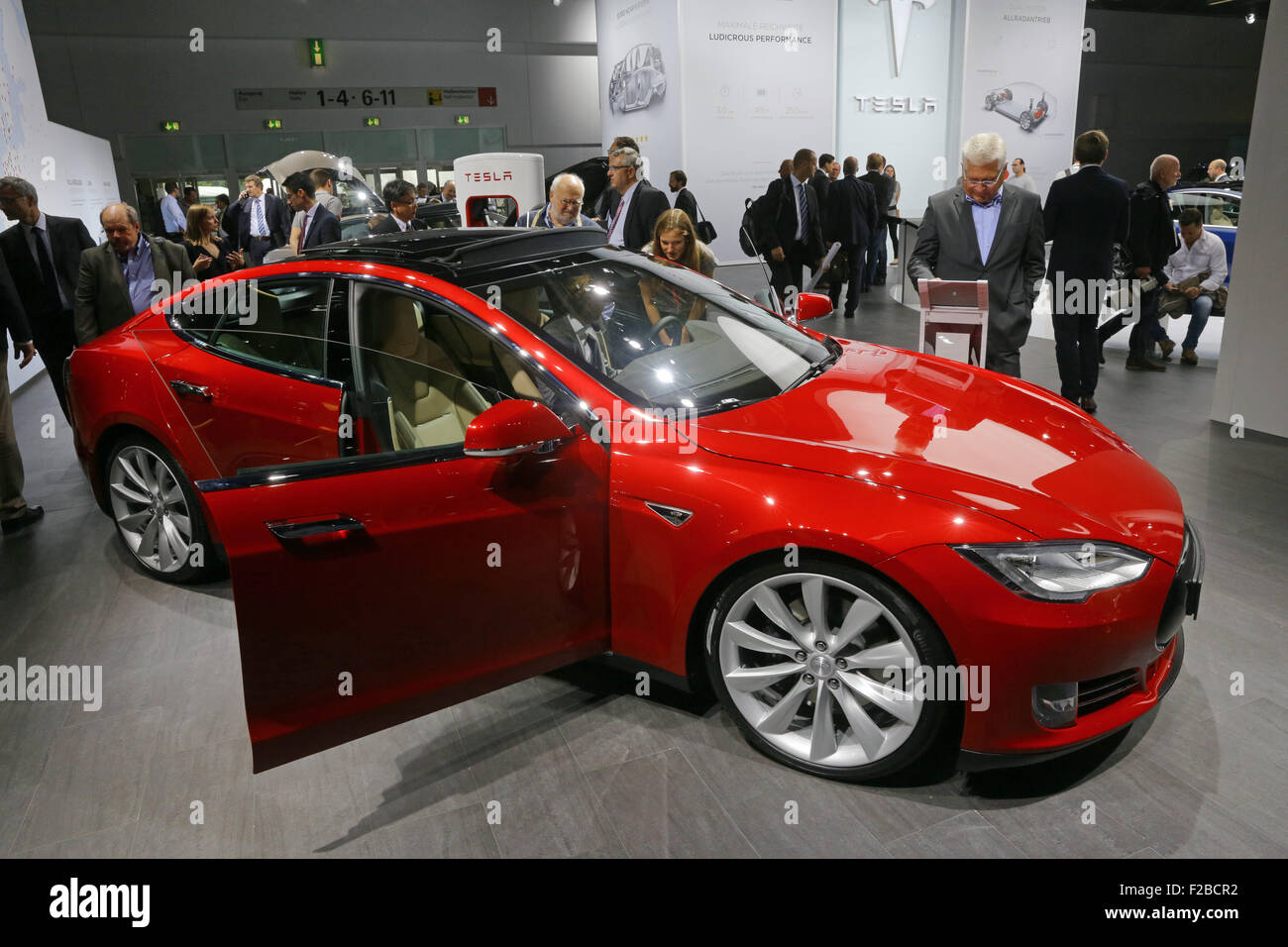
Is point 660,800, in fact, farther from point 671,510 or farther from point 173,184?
point 173,184

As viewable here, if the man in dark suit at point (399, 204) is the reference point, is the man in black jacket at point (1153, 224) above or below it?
below

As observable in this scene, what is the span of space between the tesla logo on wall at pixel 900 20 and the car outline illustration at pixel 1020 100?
60.6 inches

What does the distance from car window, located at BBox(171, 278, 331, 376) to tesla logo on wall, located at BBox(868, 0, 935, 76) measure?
450 inches

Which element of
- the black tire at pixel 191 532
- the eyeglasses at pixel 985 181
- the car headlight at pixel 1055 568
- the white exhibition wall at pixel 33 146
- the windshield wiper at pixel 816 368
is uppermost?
the white exhibition wall at pixel 33 146

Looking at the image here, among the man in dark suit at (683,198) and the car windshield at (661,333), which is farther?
the man in dark suit at (683,198)

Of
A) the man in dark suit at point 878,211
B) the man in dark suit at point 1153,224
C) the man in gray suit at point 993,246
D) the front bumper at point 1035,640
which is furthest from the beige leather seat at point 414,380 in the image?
the man in dark suit at point 878,211

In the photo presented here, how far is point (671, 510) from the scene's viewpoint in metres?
2.18

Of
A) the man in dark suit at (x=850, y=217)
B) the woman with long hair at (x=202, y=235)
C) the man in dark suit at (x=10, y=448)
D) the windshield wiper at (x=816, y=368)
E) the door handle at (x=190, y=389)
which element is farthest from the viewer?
the man in dark suit at (x=850, y=217)

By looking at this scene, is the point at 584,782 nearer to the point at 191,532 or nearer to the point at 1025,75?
the point at 191,532

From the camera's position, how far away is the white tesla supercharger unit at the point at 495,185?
8.70 meters

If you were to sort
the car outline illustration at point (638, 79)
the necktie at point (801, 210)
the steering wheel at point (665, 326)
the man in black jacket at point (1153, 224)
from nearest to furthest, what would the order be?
the steering wheel at point (665, 326)
the man in black jacket at point (1153, 224)
the necktie at point (801, 210)
the car outline illustration at point (638, 79)

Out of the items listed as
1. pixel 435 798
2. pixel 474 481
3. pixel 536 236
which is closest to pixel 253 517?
pixel 474 481

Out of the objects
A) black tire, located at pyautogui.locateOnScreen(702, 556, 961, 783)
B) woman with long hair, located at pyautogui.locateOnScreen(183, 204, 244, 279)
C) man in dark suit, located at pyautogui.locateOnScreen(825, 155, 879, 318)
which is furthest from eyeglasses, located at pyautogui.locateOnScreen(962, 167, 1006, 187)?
woman with long hair, located at pyautogui.locateOnScreen(183, 204, 244, 279)

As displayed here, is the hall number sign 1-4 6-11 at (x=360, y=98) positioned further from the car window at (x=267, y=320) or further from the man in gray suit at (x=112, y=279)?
the car window at (x=267, y=320)
